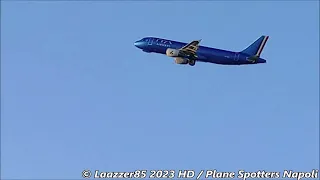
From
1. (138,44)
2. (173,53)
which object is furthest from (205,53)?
(138,44)

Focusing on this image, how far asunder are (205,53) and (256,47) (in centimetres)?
1059

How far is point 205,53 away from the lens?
17400 centimetres

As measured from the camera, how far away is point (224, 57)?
17462cm

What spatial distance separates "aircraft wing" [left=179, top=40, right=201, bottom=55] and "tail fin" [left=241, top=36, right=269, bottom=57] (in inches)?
401

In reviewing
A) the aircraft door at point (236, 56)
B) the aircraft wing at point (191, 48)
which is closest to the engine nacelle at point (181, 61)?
the aircraft wing at point (191, 48)

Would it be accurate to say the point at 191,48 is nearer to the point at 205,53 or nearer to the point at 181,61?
the point at 205,53

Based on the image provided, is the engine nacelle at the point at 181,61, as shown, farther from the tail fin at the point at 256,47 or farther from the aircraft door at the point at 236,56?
the tail fin at the point at 256,47

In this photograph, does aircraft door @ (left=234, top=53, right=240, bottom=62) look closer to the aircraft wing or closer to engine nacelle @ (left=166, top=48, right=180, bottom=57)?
the aircraft wing

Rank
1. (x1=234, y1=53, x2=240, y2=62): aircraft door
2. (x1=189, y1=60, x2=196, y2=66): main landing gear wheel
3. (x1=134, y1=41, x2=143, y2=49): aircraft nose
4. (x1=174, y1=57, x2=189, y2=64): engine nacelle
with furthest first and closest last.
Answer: (x1=134, y1=41, x2=143, y2=49): aircraft nose < (x1=234, y1=53, x2=240, y2=62): aircraft door < (x1=189, y1=60, x2=196, y2=66): main landing gear wheel < (x1=174, y1=57, x2=189, y2=64): engine nacelle

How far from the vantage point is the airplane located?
561ft

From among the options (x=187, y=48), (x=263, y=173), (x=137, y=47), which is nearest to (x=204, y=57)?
(x=187, y=48)

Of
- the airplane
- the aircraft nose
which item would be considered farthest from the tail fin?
the aircraft nose

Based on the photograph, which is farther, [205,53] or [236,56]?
[236,56]

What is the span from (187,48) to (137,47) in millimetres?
14888
